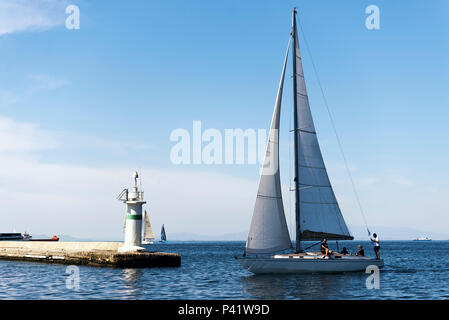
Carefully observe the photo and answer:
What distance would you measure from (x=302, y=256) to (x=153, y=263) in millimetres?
15216

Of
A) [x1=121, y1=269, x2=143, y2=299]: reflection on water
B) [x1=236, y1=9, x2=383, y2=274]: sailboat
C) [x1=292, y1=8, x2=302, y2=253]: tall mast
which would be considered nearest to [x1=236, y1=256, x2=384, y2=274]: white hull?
[x1=236, y1=9, x2=383, y2=274]: sailboat

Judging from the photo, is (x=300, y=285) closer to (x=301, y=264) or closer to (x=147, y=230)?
(x=301, y=264)

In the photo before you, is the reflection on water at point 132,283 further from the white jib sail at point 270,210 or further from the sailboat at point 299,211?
the white jib sail at point 270,210

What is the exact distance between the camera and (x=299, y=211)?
30750mm

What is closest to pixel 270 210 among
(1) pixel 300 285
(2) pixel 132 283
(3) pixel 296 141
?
(3) pixel 296 141

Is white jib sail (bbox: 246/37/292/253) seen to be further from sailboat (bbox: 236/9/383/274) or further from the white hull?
the white hull

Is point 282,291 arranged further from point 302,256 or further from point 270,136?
point 270,136

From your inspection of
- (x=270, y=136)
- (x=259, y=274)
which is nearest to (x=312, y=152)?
(x=270, y=136)

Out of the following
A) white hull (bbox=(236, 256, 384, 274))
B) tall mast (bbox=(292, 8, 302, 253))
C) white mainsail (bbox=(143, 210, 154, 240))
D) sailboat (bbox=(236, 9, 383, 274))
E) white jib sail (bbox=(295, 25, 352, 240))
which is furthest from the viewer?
white mainsail (bbox=(143, 210, 154, 240))

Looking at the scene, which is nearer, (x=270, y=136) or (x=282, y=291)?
(x=282, y=291)

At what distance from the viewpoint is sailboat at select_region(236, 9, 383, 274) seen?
29547mm

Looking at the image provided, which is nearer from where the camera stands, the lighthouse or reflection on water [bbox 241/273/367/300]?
reflection on water [bbox 241/273/367/300]

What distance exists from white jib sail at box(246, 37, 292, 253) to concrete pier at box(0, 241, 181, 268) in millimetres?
12799
